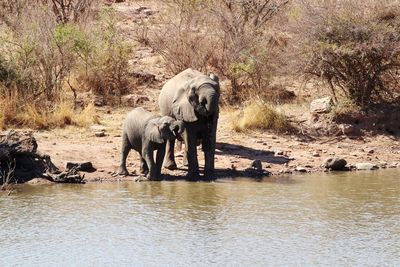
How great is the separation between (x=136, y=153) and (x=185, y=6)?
6.28 metres

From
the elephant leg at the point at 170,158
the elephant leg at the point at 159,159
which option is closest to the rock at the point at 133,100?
the elephant leg at the point at 170,158

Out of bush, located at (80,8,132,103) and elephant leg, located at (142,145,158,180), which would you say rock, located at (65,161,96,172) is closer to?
elephant leg, located at (142,145,158,180)

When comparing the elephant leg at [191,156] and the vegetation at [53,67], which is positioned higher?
the vegetation at [53,67]

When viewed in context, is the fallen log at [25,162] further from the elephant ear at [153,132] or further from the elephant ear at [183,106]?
the elephant ear at [183,106]

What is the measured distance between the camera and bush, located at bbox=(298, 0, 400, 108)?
59.4 feet

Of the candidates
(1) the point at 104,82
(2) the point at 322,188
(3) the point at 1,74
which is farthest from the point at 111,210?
(1) the point at 104,82

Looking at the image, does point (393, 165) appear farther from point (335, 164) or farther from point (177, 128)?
point (177, 128)

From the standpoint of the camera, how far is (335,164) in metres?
15.9

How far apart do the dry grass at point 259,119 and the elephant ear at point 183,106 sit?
2739mm

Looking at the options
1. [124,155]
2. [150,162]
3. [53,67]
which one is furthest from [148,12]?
[150,162]

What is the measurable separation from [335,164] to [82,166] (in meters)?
4.12

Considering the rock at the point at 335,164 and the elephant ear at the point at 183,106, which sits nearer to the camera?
the elephant ear at the point at 183,106

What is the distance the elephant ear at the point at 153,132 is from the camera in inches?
563

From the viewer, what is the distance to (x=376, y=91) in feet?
63.2
